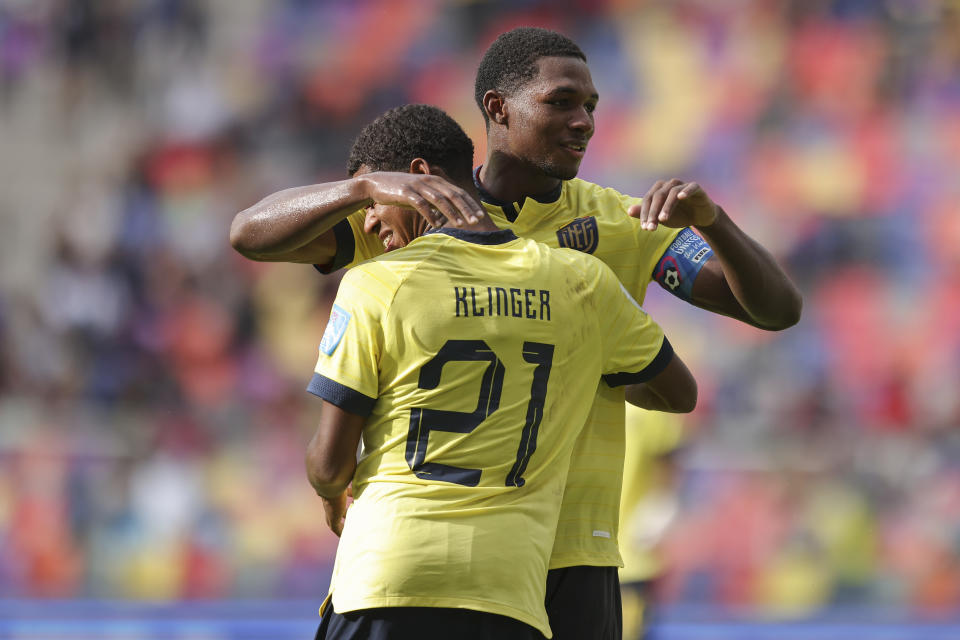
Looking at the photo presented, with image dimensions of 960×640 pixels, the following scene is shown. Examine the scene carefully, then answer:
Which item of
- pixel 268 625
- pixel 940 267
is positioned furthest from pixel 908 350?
pixel 268 625

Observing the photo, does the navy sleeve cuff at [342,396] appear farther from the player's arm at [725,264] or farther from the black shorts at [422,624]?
the player's arm at [725,264]

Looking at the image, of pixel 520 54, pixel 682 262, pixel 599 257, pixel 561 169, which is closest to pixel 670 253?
pixel 682 262

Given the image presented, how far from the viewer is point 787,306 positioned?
262 cm

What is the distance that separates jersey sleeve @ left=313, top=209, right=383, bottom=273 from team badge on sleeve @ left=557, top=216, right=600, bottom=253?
41 cm

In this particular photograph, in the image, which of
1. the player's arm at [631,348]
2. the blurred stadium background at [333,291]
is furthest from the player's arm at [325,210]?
the blurred stadium background at [333,291]

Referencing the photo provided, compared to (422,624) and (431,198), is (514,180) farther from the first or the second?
(422,624)

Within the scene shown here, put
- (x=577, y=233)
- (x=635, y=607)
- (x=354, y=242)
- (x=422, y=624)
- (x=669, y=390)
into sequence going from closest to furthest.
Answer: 1. (x=422, y=624)
2. (x=669, y=390)
3. (x=354, y=242)
4. (x=577, y=233)
5. (x=635, y=607)

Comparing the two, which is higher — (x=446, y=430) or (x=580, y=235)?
(x=580, y=235)

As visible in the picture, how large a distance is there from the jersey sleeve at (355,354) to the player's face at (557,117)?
0.68 meters

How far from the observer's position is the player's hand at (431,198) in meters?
2.16

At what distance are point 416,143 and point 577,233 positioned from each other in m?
0.48

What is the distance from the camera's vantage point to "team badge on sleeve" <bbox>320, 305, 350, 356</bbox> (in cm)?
212

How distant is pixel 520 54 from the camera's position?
272 centimetres

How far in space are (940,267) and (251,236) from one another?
22.1ft
